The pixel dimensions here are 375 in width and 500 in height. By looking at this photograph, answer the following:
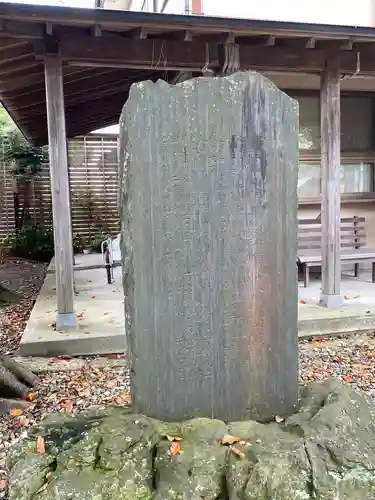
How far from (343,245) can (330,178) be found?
7.50 ft

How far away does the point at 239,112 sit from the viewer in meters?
2.56

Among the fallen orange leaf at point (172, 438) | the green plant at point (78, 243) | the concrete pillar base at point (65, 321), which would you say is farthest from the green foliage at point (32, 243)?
the fallen orange leaf at point (172, 438)

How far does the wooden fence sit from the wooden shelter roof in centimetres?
675

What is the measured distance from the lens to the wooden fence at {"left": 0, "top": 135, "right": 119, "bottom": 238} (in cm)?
1338

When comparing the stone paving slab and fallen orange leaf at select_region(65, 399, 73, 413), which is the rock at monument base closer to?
fallen orange leaf at select_region(65, 399, 73, 413)

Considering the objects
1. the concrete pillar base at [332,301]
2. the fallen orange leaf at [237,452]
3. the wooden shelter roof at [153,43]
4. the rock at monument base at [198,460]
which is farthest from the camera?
the concrete pillar base at [332,301]

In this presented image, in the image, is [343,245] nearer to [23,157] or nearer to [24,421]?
[24,421]

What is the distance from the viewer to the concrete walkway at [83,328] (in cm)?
478

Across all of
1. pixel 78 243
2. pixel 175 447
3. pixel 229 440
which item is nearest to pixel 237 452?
pixel 229 440

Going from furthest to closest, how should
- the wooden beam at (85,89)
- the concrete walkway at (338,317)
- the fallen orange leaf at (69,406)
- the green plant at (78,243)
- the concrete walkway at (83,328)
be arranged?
the green plant at (78,243) < the wooden beam at (85,89) < the concrete walkway at (338,317) < the concrete walkway at (83,328) < the fallen orange leaf at (69,406)

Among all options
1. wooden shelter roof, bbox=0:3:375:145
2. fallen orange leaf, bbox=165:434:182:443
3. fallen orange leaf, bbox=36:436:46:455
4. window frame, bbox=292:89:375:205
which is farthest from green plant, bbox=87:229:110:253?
fallen orange leaf, bbox=165:434:182:443

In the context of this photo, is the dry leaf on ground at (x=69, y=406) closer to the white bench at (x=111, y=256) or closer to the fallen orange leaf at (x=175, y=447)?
the fallen orange leaf at (x=175, y=447)

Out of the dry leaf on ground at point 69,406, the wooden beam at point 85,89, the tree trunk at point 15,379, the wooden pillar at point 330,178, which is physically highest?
the wooden beam at point 85,89

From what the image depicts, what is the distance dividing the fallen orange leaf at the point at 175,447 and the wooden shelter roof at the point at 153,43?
3.71 meters
